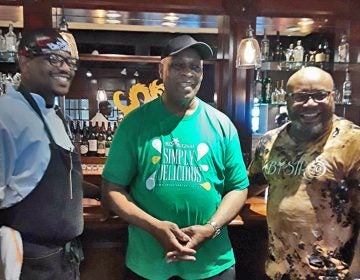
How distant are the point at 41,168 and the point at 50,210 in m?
0.16

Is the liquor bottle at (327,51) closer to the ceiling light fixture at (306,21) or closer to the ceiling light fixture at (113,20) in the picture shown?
the ceiling light fixture at (306,21)

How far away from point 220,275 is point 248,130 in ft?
5.35

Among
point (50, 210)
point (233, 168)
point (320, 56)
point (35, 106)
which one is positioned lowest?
point (50, 210)

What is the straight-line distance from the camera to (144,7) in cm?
318

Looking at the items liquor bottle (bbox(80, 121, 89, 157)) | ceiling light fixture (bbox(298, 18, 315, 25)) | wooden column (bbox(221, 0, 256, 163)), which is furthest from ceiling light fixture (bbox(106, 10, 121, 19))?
ceiling light fixture (bbox(298, 18, 315, 25))

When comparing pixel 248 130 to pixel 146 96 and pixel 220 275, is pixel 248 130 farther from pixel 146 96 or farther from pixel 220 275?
pixel 220 275

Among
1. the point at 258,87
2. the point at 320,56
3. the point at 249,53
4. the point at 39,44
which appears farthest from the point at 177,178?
the point at 320,56

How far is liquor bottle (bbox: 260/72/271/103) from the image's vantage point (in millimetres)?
3749

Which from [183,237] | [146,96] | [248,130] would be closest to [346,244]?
[183,237]

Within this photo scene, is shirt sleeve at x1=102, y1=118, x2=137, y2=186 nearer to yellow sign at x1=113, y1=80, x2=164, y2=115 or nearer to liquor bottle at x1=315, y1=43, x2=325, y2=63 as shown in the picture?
yellow sign at x1=113, y1=80, x2=164, y2=115

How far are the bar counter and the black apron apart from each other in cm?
84

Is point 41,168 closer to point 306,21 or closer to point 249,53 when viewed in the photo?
point 249,53

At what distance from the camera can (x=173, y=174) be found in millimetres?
1838

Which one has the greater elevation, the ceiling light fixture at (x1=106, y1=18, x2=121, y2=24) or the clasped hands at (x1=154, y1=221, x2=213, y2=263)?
the ceiling light fixture at (x1=106, y1=18, x2=121, y2=24)
